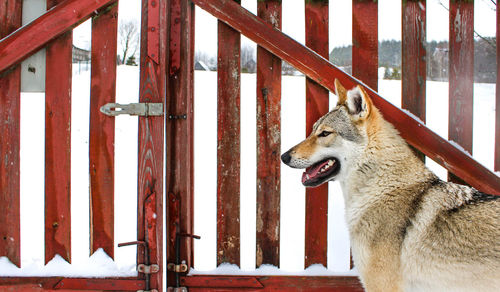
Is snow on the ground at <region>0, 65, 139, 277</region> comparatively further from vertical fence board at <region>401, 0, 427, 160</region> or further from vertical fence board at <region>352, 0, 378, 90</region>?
vertical fence board at <region>401, 0, 427, 160</region>

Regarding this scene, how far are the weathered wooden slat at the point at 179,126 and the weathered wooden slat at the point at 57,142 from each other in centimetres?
77

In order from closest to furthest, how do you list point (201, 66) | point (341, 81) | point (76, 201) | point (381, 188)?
point (381, 188) < point (341, 81) < point (76, 201) < point (201, 66)

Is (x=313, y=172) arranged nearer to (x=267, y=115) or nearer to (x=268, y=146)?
(x=268, y=146)

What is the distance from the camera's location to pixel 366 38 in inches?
118

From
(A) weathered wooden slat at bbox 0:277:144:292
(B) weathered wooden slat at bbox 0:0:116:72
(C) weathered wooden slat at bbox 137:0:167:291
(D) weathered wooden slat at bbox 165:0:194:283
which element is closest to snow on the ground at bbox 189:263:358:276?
(D) weathered wooden slat at bbox 165:0:194:283

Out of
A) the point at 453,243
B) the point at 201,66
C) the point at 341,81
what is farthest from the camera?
the point at 201,66

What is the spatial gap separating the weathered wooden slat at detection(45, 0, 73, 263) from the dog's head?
1.69 metres

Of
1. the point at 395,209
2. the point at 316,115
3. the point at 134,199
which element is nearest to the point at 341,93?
the point at 316,115

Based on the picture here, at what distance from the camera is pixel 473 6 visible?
301 cm

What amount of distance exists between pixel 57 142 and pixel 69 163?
7.2 inches

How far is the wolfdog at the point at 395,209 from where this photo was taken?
7.14 feet

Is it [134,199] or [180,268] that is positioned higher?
[134,199]

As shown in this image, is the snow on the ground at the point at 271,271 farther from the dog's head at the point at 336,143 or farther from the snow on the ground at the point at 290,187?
the dog's head at the point at 336,143

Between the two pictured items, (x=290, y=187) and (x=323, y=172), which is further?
(x=290, y=187)
